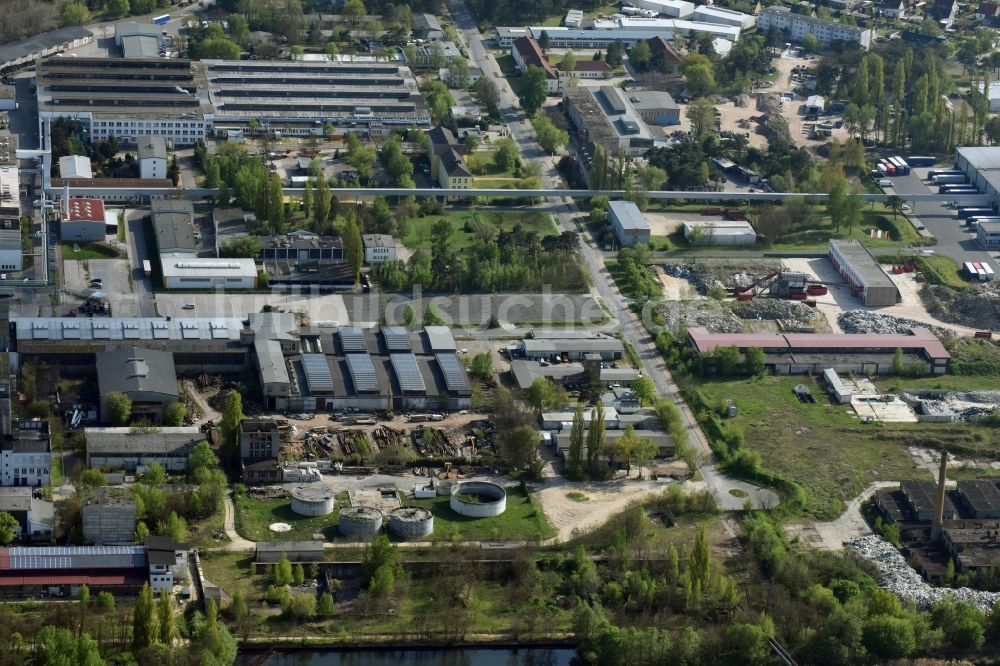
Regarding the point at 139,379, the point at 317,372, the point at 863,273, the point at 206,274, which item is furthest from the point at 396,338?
the point at 863,273

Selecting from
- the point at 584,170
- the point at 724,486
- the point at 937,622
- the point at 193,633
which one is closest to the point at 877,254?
the point at 584,170

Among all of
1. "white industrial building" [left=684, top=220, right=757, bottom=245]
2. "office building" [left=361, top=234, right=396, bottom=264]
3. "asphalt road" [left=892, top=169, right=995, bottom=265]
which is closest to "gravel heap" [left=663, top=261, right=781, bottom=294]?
"white industrial building" [left=684, top=220, right=757, bottom=245]

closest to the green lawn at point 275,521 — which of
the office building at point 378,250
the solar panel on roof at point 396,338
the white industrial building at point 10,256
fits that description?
the solar panel on roof at point 396,338

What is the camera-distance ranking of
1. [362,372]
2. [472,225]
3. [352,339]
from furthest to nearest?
[472,225] < [352,339] < [362,372]

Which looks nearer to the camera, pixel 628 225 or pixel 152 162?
pixel 628 225

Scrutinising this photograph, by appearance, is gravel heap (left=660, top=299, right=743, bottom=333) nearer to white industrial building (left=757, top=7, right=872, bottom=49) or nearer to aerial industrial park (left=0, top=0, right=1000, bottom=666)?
aerial industrial park (left=0, top=0, right=1000, bottom=666)

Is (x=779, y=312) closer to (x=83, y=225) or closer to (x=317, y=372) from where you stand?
(x=317, y=372)
